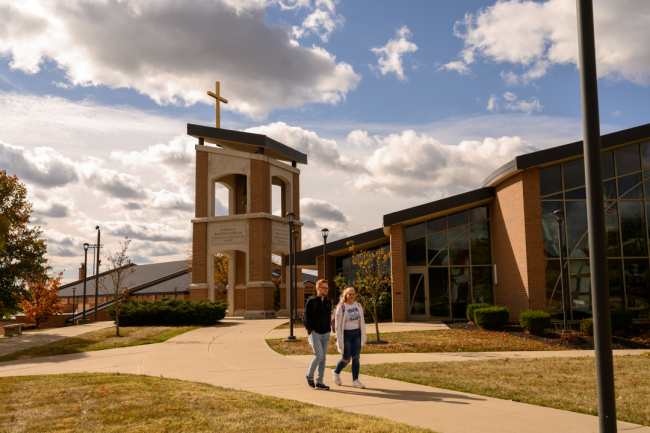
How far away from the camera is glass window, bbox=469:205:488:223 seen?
22.1m

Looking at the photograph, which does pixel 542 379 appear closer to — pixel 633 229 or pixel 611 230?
pixel 611 230

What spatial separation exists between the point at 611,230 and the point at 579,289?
2707mm

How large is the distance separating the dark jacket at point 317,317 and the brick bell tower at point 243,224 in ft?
75.0

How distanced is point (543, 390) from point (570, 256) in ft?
42.7

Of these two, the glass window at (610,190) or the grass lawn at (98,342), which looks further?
the glass window at (610,190)

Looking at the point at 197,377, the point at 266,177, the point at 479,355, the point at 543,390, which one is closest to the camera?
the point at 543,390

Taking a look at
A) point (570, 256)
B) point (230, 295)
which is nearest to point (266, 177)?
point (230, 295)

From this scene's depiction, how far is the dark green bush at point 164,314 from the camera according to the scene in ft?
73.9

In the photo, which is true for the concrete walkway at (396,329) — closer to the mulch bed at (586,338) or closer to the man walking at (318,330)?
the mulch bed at (586,338)

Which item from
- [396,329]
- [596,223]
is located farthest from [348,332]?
[396,329]

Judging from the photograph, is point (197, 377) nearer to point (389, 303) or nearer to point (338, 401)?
point (338, 401)

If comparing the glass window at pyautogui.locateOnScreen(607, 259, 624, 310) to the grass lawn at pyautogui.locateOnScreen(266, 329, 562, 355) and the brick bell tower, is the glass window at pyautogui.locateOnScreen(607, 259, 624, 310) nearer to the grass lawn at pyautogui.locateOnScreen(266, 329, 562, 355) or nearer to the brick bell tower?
the grass lawn at pyautogui.locateOnScreen(266, 329, 562, 355)

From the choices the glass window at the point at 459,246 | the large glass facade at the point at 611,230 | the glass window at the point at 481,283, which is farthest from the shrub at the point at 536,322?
the glass window at the point at 459,246

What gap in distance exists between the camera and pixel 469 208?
22172 mm
